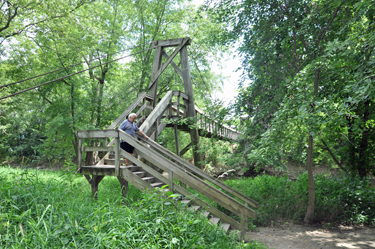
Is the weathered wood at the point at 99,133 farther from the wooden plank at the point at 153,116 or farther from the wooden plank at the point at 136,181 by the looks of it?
the wooden plank at the point at 153,116

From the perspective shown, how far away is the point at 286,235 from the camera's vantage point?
19.2ft

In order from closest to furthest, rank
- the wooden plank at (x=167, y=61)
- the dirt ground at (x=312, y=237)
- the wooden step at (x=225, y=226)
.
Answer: the wooden step at (x=225, y=226) < the dirt ground at (x=312, y=237) < the wooden plank at (x=167, y=61)

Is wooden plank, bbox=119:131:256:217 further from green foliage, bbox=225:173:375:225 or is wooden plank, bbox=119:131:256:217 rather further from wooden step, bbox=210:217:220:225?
green foliage, bbox=225:173:375:225

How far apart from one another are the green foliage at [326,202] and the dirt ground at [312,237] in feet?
1.25

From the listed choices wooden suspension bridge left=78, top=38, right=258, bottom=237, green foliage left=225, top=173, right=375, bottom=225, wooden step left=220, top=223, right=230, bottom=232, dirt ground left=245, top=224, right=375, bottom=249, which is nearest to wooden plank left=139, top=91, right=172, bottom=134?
wooden suspension bridge left=78, top=38, right=258, bottom=237

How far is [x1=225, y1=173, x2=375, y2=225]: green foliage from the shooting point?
6.78m

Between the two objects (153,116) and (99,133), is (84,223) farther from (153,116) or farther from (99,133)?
(153,116)

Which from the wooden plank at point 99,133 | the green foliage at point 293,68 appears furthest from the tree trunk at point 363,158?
the wooden plank at point 99,133

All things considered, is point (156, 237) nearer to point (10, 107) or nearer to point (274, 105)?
point (274, 105)

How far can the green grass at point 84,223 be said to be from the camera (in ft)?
9.39

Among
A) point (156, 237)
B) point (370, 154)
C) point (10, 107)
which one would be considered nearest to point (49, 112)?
point (10, 107)

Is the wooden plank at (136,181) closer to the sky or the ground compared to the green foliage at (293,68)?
closer to the ground

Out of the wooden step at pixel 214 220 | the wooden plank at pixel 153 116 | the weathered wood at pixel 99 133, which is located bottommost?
the wooden step at pixel 214 220

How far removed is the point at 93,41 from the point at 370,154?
41.5 ft
